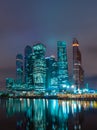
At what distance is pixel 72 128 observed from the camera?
149ft

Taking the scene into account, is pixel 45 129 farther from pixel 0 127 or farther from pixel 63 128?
pixel 0 127

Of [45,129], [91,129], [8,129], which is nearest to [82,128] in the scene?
[91,129]

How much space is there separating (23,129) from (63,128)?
216 inches

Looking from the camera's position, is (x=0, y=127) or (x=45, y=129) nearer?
(x=45, y=129)

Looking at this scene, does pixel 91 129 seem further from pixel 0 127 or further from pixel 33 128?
pixel 0 127

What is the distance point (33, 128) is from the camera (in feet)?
147

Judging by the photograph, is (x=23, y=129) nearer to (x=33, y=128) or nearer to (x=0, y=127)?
(x=33, y=128)

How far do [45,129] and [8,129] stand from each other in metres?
6.04

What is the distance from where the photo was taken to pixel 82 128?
151 feet

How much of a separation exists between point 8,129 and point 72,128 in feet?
29.6

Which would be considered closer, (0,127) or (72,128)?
(72,128)

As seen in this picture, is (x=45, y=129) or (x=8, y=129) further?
(x=8, y=129)

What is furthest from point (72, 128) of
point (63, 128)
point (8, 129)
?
point (8, 129)

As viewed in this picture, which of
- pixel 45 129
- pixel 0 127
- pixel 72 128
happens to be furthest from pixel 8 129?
pixel 72 128
